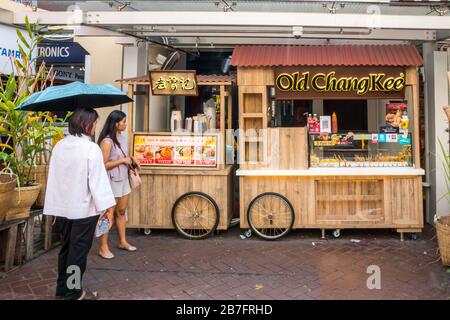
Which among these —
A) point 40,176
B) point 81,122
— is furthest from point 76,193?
point 40,176

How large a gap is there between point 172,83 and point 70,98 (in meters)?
1.91

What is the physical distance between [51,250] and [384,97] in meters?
5.51

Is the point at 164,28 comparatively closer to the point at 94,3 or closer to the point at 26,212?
the point at 94,3

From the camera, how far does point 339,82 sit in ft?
18.8

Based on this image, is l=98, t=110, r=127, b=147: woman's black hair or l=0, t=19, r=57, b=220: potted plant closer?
l=0, t=19, r=57, b=220: potted plant

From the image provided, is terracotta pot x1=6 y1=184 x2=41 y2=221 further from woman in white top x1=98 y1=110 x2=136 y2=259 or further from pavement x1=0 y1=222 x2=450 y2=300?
woman in white top x1=98 y1=110 x2=136 y2=259

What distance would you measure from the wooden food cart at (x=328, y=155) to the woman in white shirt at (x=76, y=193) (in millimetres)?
2603

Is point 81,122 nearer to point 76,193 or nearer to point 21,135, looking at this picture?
point 76,193

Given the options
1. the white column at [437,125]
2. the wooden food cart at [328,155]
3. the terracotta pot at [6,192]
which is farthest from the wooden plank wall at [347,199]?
the terracotta pot at [6,192]

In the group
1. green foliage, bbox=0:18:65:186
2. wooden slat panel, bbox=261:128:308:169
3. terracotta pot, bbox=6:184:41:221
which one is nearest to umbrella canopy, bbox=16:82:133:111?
green foliage, bbox=0:18:65:186

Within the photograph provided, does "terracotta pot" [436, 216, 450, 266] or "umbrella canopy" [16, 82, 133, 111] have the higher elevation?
"umbrella canopy" [16, 82, 133, 111]

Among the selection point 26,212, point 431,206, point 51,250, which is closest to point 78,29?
point 26,212

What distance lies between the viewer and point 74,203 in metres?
3.49

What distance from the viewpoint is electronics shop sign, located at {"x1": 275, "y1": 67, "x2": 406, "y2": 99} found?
5.69 metres
